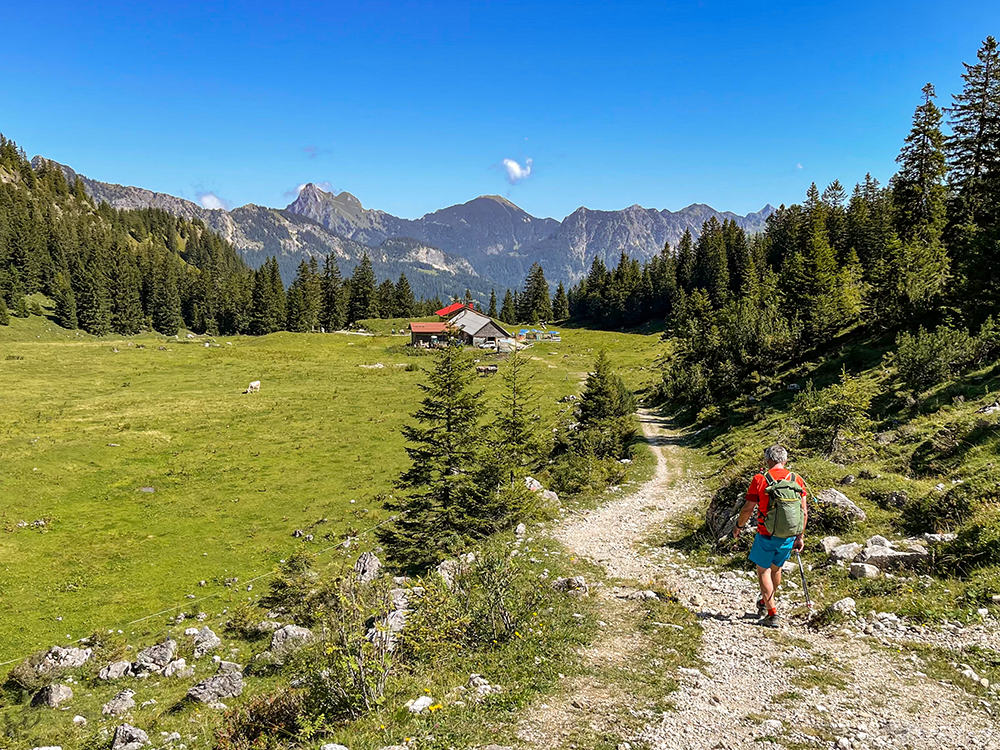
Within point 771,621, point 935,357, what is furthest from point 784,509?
point 935,357

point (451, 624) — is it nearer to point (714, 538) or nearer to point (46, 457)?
point (714, 538)

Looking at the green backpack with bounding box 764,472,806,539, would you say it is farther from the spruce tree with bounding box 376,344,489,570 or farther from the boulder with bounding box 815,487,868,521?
the spruce tree with bounding box 376,344,489,570

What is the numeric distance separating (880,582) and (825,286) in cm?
3658

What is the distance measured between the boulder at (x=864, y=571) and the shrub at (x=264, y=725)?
11139mm

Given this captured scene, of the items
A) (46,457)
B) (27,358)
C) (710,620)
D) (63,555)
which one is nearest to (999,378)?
(710,620)

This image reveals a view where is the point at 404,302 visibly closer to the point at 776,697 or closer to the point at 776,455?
the point at 776,455

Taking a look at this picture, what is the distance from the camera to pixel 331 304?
137250mm

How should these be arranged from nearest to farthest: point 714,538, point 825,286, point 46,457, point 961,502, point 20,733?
point 961,502 → point 20,733 → point 714,538 → point 46,457 → point 825,286

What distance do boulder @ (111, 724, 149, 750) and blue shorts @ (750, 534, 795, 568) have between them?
13612 millimetres

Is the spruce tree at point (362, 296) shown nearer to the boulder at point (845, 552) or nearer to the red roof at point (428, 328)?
the red roof at point (428, 328)

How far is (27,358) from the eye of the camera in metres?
67.6

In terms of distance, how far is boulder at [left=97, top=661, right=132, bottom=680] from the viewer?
51.3 ft

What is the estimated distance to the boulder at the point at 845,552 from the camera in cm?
1188

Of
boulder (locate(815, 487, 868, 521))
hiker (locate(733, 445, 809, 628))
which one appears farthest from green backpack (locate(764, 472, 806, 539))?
boulder (locate(815, 487, 868, 521))
